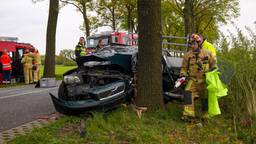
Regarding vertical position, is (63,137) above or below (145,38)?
below

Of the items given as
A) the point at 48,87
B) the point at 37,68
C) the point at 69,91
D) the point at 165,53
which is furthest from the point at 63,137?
the point at 37,68

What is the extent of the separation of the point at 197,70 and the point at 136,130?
1946 mm

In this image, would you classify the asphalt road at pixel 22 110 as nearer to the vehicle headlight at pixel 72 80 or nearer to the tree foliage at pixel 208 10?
the vehicle headlight at pixel 72 80

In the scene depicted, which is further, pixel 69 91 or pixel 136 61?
pixel 136 61

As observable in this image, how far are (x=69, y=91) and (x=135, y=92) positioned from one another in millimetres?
1255

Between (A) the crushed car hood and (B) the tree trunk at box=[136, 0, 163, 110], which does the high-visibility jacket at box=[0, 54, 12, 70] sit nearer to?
(A) the crushed car hood

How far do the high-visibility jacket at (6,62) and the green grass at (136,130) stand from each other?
38.9ft

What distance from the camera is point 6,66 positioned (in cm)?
1758

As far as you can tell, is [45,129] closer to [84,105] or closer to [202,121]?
[84,105]

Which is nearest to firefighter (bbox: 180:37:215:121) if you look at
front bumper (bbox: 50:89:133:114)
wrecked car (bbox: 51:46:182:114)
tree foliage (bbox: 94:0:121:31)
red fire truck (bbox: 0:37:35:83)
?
wrecked car (bbox: 51:46:182:114)

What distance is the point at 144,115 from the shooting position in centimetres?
649

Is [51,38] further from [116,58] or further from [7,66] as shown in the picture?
[116,58]

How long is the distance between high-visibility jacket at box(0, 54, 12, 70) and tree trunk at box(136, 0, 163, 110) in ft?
40.0

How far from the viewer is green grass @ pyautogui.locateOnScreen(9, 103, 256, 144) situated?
16.9ft
